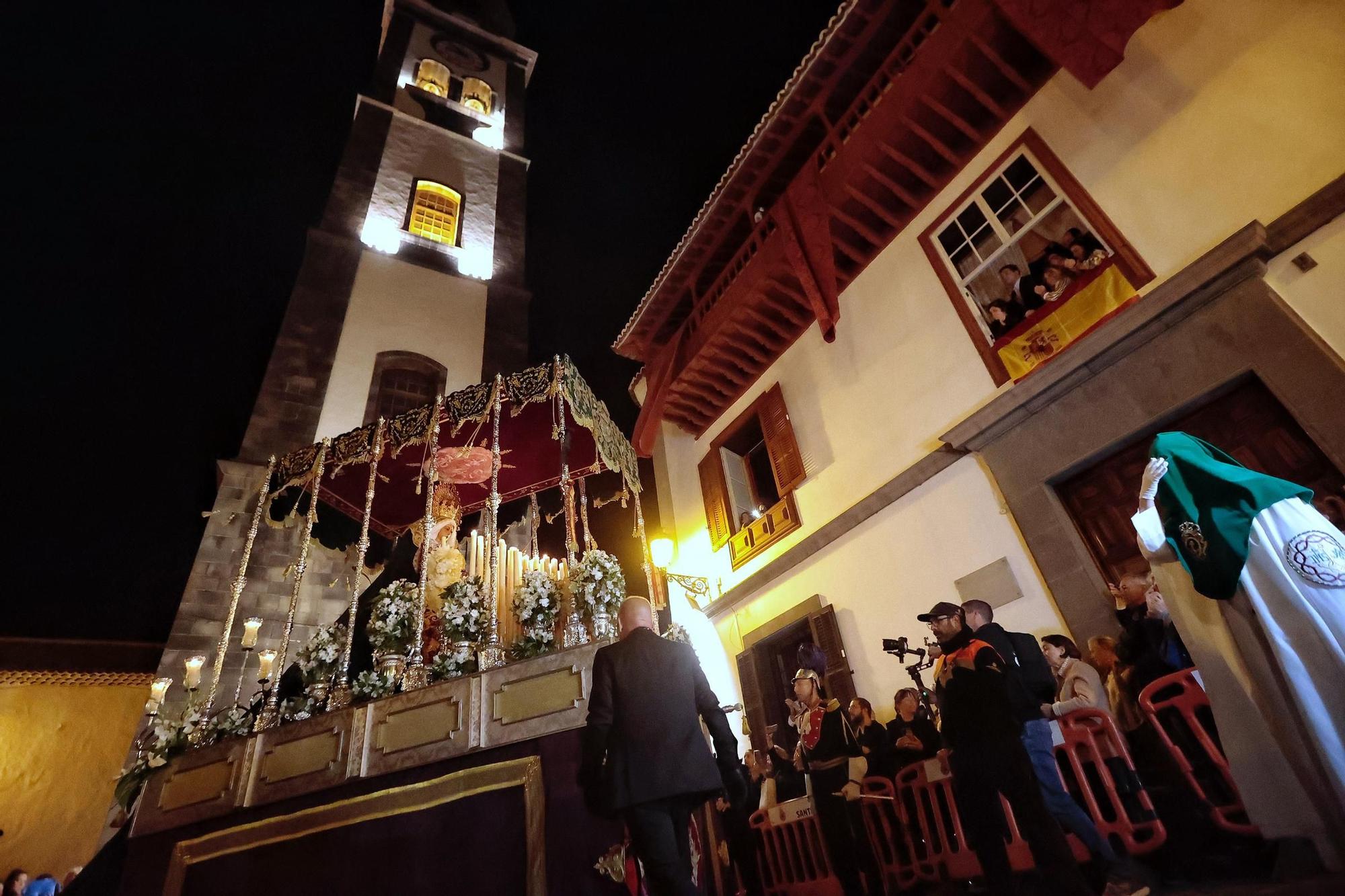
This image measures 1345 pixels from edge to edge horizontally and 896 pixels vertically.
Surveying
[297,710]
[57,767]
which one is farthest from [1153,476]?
[57,767]

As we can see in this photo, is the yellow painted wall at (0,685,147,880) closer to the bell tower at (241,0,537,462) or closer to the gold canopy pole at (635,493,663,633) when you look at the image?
the bell tower at (241,0,537,462)

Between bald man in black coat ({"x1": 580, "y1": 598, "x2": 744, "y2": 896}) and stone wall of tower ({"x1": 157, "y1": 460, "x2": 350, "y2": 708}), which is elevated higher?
stone wall of tower ({"x1": 157, "y1": 460, "x2": 350, "y2": 708})

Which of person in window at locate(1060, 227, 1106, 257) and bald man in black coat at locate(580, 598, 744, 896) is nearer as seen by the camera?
bald man in black coat at locate(580, 598, 744, 896)

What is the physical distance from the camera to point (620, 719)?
3.05 meters

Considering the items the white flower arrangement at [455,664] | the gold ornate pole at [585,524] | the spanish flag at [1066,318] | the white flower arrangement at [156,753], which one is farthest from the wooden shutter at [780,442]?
the white flower arrangement at [156,753]

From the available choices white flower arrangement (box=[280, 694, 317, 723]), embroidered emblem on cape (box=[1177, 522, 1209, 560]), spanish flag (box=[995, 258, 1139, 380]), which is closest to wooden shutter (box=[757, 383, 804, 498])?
spanish flag (box=[995, 258, 1139, 380])

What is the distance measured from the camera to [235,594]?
6047 millimetres

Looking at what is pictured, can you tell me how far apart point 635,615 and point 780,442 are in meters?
6.51

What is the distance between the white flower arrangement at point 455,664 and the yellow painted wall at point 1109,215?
4.72 metres

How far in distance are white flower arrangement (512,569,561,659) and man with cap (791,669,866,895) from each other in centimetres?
242

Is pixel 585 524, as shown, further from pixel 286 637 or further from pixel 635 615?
pixel 635 615

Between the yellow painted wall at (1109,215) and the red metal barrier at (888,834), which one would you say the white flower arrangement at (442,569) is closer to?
the yellow painted wall at (1109,215)

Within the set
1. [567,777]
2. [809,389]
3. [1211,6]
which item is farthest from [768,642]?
[1211,6]

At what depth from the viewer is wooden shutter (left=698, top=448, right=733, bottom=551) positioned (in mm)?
10516
